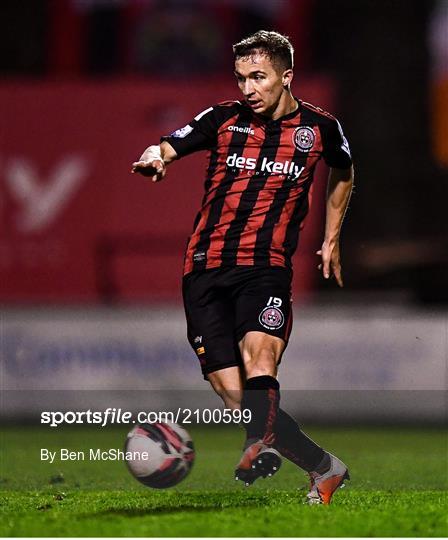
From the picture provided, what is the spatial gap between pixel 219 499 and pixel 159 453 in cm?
44

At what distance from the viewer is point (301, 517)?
6.11m

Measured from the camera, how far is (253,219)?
22.4 feet

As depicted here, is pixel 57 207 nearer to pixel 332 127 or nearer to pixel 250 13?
pixel 250 13

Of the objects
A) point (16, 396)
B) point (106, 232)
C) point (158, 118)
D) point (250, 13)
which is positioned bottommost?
point (16, 396)

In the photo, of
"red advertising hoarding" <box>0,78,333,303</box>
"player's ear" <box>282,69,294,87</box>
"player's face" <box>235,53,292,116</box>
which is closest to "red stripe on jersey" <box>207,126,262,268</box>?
"player's face" <box>235,53,292,116</box>

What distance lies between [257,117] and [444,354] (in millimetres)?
6876

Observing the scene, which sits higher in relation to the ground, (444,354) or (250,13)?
(250,13)

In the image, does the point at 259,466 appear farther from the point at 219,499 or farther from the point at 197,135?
the point at 197,135

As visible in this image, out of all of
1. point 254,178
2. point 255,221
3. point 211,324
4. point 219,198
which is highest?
point 254,178

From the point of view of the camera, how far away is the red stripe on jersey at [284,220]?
6793 millimetres

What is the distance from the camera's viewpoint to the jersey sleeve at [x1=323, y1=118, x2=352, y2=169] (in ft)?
22.6

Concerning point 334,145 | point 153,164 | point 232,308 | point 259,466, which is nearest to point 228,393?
point 232,308

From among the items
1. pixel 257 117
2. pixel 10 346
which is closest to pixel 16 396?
pixel 10 346

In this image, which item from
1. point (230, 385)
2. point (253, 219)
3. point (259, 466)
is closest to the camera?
point (259, 466)
